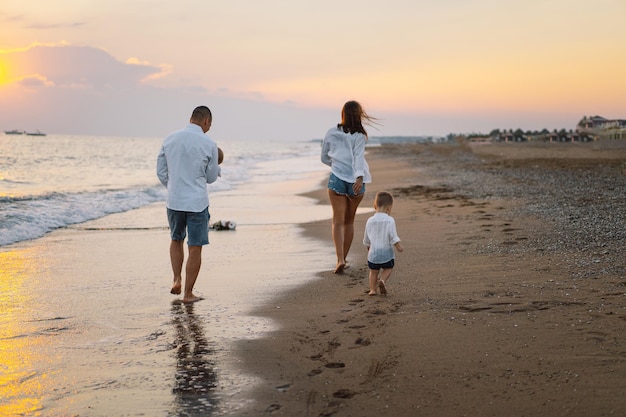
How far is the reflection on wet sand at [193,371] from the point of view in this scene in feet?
10.4

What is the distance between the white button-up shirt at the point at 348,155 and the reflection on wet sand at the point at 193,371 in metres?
2.58

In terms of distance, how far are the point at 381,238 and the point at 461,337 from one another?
5.39ft

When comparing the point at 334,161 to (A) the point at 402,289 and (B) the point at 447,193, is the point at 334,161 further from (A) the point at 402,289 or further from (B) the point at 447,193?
(B) the point at 447,193

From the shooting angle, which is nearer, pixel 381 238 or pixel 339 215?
pixel 381 238

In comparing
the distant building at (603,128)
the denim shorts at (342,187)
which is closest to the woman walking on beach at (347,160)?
the denim shorts at (342,187)

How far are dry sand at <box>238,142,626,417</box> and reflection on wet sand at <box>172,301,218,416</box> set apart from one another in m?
0.25

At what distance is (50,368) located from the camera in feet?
12.3

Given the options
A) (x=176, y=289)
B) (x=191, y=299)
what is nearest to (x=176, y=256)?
(x=176, y=289)

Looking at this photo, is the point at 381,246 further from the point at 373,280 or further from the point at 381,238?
the point at 373,280

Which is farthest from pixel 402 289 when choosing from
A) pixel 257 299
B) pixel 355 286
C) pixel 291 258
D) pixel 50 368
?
pixel 50 368

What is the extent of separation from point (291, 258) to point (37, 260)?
3107 mm

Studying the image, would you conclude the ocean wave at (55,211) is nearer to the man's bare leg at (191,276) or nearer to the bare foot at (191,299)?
the man's bare leg at (191,276)

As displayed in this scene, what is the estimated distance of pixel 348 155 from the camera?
22.3 feet

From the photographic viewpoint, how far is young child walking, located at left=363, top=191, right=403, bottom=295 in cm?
538
